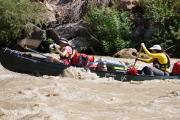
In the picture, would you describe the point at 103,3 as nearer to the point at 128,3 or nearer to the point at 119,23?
the point at 128,3

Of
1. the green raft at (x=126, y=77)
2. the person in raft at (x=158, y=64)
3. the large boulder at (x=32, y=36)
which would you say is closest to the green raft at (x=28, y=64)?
the green raft at (x=126, y=77)

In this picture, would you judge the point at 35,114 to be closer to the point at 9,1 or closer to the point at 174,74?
the point at 174,74

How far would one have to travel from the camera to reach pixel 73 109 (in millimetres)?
11195

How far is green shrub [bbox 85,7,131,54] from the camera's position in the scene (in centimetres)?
2464

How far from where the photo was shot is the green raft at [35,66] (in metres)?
15.0

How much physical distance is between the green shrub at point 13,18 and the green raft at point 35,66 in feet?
29.6

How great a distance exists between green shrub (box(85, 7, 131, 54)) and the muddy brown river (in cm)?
907

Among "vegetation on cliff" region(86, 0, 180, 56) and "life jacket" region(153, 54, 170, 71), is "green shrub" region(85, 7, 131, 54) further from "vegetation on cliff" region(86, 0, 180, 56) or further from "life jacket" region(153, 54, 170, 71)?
"life jacket" region(153, 54, 170, 71)

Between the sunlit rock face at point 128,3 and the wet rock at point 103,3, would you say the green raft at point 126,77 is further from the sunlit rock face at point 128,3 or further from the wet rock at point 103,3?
the wet rock at point 103,3

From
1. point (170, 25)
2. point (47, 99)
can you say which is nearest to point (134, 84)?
point (47, 99)

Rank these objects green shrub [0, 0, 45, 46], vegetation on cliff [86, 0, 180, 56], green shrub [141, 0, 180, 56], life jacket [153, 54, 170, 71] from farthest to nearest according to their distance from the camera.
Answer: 1. green shrub [0, 0, 45, 46]
2. vegetation on cliff [86, 0, 180, 56]
3. green shrub [141, 0, 180, 56]
4. life jacket [153, 54, 170, 71]

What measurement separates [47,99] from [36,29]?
14.2 meters

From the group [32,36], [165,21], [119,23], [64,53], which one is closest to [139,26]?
[119,23]

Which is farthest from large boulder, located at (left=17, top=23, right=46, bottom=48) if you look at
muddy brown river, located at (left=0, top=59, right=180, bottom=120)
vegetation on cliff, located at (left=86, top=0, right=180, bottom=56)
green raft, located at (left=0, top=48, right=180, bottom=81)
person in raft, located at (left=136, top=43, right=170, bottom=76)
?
person in raft, located at (left=136, top=43, right=170, bottom=76)
